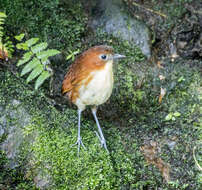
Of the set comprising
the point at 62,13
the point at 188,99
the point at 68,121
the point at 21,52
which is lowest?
the point at 188,99

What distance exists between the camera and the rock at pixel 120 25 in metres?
4.84

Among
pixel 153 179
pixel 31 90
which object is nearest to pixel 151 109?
pixel 153 179

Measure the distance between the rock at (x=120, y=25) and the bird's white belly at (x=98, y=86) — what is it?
5.40ft

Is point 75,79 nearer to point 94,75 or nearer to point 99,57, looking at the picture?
point 94,75

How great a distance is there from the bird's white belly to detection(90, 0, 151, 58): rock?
165 cm

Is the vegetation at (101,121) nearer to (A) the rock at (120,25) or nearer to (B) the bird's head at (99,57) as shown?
(A) the rock at (120,25)

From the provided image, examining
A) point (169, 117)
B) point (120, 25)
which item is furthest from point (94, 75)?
point (120, 25)

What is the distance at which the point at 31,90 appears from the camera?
4.03 m

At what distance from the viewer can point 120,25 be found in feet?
15.9

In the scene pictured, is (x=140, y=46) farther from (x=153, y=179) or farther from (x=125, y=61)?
(x=153, y=179)

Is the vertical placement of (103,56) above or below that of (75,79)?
above

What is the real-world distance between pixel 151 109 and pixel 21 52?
7.22 feet

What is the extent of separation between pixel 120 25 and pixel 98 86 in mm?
1913

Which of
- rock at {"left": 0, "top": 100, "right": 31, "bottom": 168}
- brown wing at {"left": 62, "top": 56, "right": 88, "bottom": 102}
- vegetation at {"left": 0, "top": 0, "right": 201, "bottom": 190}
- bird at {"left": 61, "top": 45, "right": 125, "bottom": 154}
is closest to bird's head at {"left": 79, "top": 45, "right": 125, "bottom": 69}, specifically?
bird at {"left": 61, "top": 45, "right": 125, "bottom": 154}
